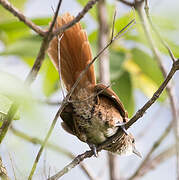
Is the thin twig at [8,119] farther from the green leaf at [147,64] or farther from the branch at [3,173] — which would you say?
the green leaf at [147,64]

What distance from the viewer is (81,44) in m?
2.09

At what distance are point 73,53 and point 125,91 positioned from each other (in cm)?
87

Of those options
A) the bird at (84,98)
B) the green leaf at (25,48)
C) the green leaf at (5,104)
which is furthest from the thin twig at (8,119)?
the green leaf at (25,48)

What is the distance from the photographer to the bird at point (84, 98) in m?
2.09

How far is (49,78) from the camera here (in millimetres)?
2980

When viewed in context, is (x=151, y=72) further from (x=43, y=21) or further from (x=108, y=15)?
(x=43, y=21)

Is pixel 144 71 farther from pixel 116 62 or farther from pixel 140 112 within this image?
pixel 140 112

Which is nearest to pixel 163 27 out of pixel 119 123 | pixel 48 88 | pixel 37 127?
pixel 119 123

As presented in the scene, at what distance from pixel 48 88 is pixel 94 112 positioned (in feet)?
3.02

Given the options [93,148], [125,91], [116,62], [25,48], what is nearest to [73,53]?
[25,48]

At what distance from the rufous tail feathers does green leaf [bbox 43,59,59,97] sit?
0.81m

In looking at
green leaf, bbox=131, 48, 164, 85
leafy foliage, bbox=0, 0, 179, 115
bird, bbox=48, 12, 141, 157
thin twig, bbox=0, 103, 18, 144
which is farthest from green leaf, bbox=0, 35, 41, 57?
thin twig, bbox=0, 103, 18, 144

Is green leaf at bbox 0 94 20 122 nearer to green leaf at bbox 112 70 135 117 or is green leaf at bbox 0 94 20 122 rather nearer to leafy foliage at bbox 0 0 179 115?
leafy foliage at bbox 0 0 179 115

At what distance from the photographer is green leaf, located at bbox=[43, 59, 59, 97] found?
295cm
